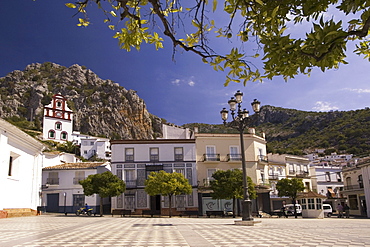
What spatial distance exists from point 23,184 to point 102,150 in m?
45.0

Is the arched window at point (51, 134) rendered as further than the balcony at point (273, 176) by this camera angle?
Yes

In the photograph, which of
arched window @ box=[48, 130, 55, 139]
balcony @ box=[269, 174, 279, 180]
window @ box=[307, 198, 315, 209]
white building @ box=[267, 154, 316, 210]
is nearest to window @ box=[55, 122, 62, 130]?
arched window @ box=[48, 130, 55, 139]

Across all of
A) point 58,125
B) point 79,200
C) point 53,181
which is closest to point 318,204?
point 79,200

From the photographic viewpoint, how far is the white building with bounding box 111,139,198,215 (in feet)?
99.6

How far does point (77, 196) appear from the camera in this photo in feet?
105

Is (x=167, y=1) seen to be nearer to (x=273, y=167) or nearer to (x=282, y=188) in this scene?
(x=282, y=188)

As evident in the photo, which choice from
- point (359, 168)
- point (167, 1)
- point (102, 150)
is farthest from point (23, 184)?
point (102, 150)

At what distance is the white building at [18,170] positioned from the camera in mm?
18688

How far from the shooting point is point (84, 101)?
9381cm

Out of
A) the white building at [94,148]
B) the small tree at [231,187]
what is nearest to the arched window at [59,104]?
the white building at [94,148]

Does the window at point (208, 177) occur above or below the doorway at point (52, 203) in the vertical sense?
above

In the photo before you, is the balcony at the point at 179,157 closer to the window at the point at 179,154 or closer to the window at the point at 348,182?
the window at the point at 179,154

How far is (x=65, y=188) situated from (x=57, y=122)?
4139 centimetres

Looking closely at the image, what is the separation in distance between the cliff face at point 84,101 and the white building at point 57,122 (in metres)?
12.0
